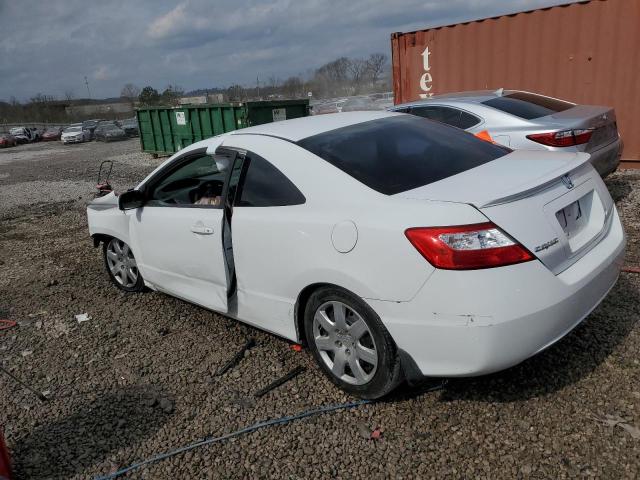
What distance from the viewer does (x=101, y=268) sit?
19.1 feet

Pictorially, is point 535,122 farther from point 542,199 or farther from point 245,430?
point 245,430

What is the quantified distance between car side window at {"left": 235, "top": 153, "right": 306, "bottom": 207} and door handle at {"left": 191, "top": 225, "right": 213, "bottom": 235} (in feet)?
0.99

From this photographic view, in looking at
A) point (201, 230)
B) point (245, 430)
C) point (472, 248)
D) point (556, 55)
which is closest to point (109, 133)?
point (556, 55)

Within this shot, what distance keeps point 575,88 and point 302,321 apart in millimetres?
8023

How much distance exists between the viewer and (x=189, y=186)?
13.8ft

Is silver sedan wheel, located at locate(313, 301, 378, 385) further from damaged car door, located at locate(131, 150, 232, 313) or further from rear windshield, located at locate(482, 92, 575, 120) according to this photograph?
rear windshield, located at locate(482, 92, 575, 120)

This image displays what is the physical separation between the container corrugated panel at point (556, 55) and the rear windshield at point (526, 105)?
2769mm

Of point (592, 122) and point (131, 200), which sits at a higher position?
point (592, 122)

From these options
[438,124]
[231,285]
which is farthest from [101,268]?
[438,124]

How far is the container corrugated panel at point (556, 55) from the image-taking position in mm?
8375

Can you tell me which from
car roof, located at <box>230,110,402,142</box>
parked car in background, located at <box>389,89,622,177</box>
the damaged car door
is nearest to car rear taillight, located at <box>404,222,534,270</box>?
car roof, located at <box>230,110,402,142</box>

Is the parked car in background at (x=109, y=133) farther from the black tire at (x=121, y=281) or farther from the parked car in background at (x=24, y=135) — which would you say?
the black tire at (x=121, y=281)

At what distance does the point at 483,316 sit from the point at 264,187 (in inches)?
58.9

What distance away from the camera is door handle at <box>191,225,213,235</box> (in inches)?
133
